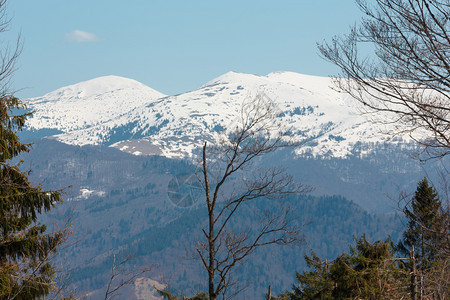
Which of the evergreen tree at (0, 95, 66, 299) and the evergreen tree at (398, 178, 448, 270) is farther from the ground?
the evergreen tree at (0, 95, 66, 299)

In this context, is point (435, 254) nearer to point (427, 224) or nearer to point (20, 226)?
point (427, 224)

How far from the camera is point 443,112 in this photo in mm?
10188

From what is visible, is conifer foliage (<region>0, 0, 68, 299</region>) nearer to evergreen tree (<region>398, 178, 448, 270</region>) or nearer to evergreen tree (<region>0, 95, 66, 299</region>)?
evergreen tree (<region>0, 95, 66, 299</region>)

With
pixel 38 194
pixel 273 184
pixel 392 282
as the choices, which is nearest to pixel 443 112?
pixel 392 282

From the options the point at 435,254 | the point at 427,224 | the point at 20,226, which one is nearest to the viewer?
the point at 20,226

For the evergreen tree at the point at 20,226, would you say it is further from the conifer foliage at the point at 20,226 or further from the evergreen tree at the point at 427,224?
the evergreen tree at the point at 427,224

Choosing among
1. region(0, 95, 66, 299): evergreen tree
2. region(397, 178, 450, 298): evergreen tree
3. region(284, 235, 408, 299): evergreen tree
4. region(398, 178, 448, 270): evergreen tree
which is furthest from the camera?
region(284, 235, 408, 299): evergreen tree

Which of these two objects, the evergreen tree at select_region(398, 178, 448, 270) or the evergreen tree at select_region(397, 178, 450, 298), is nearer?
the evergreen tree at select_region(397, 178, 450, 298)

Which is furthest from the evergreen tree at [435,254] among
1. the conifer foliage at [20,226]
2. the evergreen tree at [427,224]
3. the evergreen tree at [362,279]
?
the conifer foliage at [20,226]

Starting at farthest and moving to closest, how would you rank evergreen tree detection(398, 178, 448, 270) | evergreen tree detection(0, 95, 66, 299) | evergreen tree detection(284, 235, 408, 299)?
evergreen tree detection(284, 235, 408, 299) < evergreen tree detection(0, 95, 66, 299) < evergreen tree detection(398, 178, 448, 270)

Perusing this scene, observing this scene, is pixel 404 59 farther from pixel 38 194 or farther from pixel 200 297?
pixel 200 297

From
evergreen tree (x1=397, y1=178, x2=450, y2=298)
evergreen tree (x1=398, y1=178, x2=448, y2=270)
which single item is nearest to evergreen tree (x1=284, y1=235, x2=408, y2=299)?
evergreen tree (x1=397, y1=178, x2=450, y2=298)

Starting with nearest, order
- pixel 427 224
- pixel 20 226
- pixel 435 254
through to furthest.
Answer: pixel 20 226, pixel 435 254, pixel 427 224

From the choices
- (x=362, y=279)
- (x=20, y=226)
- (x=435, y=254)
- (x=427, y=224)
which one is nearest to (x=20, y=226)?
(x=20, y=226)
